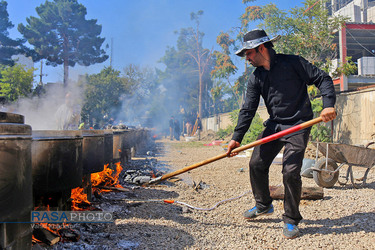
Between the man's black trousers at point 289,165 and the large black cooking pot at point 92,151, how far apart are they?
2.23 meters

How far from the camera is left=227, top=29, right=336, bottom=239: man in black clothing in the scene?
9.84ft

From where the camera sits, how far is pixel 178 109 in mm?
41219

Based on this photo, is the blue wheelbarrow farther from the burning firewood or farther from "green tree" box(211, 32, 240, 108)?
"green tree" box(211, 32, 240, 108)

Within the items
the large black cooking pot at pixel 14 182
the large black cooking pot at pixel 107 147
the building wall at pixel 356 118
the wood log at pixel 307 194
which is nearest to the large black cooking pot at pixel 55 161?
the large black cooking pot at pixel 14 182

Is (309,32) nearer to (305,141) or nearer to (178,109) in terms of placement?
(305,141)

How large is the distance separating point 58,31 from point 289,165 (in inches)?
800

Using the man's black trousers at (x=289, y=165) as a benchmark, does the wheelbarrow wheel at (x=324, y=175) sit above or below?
below

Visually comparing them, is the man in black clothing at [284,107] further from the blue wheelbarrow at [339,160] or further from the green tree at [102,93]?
the green tree at [102,93]

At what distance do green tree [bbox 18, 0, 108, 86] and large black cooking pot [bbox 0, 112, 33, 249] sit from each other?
1942cm

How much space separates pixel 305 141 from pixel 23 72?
2053 cm

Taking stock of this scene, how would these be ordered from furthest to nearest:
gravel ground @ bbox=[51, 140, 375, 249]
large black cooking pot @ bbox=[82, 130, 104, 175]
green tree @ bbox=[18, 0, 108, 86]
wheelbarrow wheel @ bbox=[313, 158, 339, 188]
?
green tree @ bbox=[18, 0, 108, 86], wheelbarrow wheel @ bbox=[313, 158, 339, 188], large black cooking pot @ bbox=[82, 130, 104, 175], gravel ground @ bbox=[51, 140, 375, 249]

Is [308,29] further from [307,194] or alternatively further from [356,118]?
[307,194]

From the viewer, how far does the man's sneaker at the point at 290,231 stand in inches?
115

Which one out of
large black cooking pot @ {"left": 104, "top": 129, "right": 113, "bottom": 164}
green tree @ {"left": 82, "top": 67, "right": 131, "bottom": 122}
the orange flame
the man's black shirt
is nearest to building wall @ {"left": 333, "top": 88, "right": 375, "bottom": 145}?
the man's black shirt
